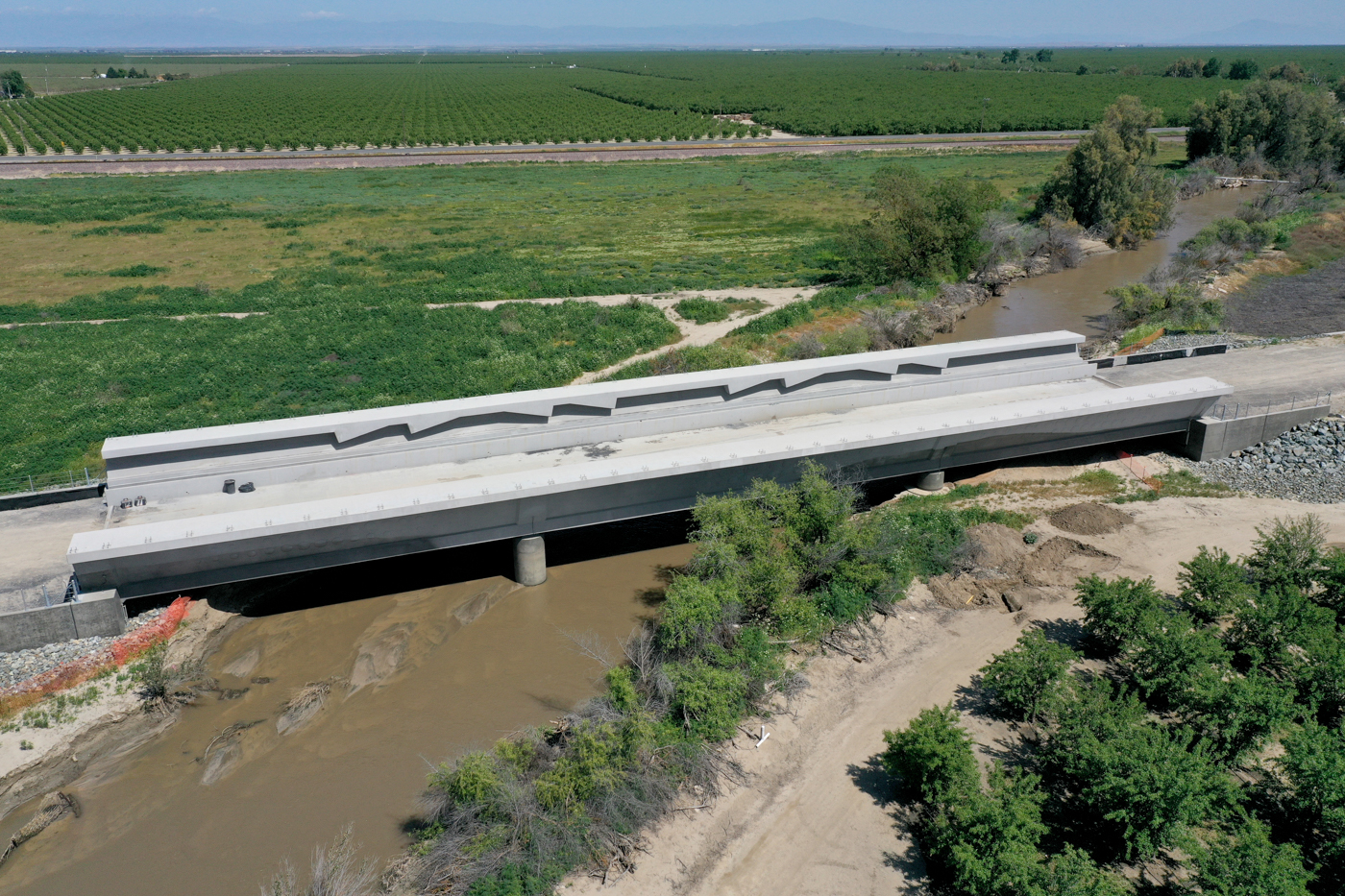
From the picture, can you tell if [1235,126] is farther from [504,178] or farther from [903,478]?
[903,478]

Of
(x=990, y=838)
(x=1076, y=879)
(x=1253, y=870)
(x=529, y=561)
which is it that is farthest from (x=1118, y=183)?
(x=1076, y=879)

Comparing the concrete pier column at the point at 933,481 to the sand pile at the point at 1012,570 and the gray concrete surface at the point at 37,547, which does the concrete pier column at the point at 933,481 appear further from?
the gray concrete surface at the point at 37,547

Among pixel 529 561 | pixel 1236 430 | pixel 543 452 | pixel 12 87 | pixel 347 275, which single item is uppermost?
pixel 12 87

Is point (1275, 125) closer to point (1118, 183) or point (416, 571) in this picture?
point (1118, 183)

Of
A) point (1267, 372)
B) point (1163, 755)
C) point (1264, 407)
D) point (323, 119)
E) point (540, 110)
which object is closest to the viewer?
point (1163, 755)

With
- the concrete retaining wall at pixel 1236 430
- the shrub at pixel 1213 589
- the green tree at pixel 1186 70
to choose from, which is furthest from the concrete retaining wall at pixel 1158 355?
the green tree at pixel 1186 70

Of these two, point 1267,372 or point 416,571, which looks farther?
point 1267,372

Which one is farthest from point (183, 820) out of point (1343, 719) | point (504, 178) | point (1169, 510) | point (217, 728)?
point (504, 178)
